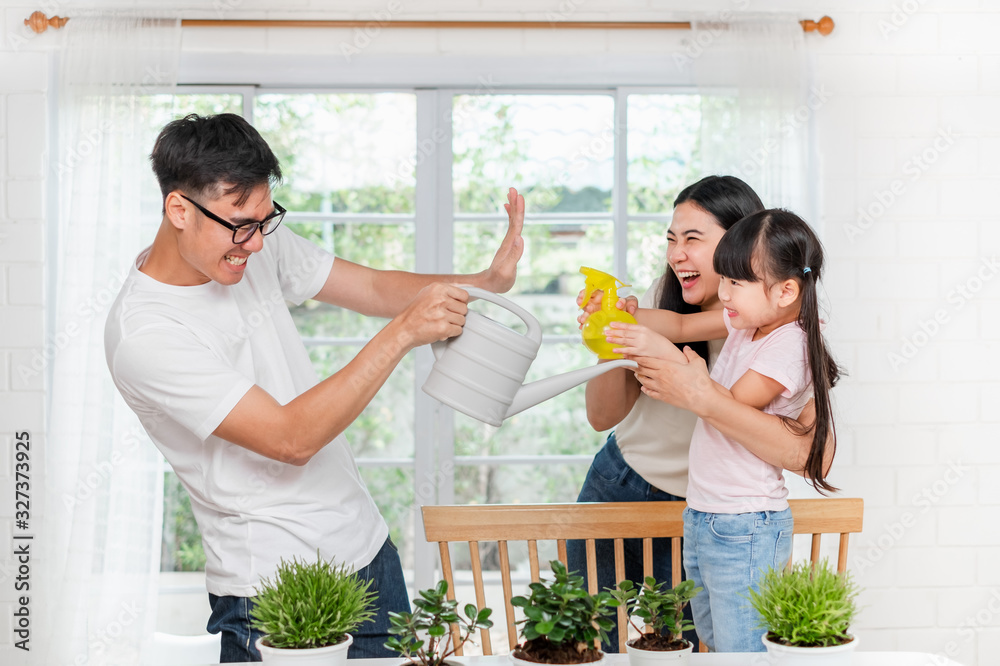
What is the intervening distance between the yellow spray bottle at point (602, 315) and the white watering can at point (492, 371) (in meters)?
0.17

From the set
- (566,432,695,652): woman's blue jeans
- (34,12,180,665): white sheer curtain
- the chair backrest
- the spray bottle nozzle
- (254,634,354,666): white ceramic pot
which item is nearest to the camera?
(254,634,354,666): white ceramic pot

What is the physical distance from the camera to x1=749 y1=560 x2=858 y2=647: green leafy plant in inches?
35.4

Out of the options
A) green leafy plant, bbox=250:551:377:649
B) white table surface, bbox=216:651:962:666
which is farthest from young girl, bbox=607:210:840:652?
green leafy plant, bbox=250:551:377:649

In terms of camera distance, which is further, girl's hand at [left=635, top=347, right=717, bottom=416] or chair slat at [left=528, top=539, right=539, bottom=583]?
chair slat at [left=528, top=539, right=539, bottom=583]

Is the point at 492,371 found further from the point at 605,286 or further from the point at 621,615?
the point at 621,615

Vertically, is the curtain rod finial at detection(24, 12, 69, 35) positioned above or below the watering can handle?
above

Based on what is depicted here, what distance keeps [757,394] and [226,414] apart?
2.84 ft

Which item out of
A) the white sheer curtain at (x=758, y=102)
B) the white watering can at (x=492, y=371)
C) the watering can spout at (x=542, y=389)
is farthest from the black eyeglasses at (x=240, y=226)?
the white sheer curtain at (x=758, y=102)

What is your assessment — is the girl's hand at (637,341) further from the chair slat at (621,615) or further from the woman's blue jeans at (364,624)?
the woman's blue jeans at (364,624)

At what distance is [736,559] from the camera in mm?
1380

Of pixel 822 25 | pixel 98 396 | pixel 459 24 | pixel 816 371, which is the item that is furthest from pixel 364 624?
pixel 822 25

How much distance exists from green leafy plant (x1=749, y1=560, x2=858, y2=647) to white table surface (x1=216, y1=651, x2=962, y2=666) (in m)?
0.14

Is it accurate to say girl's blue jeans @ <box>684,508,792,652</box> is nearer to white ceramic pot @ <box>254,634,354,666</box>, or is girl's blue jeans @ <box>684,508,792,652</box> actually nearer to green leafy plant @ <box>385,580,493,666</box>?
green leafy plant @ <box>385,580,493,666</box>

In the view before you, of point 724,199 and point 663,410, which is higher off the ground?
point 724,199
